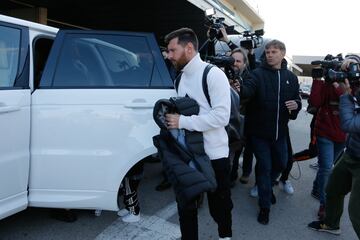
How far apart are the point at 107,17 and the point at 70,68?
35.4ft

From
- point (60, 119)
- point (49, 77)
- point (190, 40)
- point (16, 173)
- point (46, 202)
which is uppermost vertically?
point (190, 40)

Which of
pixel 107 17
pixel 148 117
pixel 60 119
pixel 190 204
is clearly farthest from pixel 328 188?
pixel 107 17

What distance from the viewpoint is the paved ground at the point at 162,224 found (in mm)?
3076

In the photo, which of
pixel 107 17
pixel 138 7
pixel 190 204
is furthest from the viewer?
pixel 107 17

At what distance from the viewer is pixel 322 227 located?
3.33 metres

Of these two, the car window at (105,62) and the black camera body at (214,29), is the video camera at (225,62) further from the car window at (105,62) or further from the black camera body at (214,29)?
the black camera body at (214,29)

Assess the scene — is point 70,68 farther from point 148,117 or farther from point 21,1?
point 21,1

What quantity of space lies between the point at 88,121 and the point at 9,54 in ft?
2.52

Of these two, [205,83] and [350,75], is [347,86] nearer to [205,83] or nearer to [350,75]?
[350,75]

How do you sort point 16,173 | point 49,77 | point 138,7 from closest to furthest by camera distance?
point 16,173
point 49,77
point 138,7

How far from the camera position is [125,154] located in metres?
2.82

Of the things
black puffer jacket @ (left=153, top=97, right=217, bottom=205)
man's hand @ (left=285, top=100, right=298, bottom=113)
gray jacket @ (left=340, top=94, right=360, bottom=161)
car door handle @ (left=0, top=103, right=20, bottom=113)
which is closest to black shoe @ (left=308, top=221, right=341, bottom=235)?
gray jacket @ (left=340, top=94, right=360, bottom=161)

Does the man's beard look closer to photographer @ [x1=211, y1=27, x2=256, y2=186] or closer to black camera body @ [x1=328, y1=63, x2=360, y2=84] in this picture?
photographer @ [x1=211, y1=27, x2=256, y2=186]

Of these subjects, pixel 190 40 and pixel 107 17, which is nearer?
pixel 190 40
